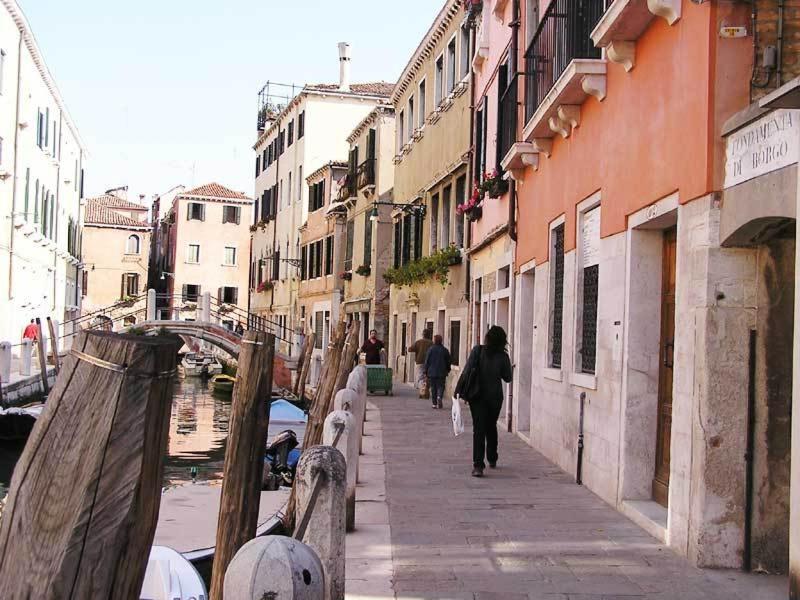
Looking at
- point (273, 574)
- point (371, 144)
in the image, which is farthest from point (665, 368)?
point (371, 144)

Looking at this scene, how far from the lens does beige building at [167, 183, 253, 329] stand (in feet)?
196

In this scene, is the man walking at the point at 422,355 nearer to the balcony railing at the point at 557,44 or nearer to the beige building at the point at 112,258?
the balcony railing at the point at 557,44

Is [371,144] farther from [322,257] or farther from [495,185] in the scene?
[495,185]

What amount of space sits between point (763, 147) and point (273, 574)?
3.72m

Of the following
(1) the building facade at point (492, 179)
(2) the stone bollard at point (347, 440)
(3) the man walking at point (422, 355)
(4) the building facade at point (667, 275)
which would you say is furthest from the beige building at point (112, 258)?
(2) the stone bollard at point (347, 440)

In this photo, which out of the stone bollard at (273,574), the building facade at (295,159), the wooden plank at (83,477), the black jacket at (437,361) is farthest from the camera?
the building facade at (295,159)

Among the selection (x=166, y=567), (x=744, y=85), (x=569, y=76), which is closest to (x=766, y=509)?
(x=744, y=85)

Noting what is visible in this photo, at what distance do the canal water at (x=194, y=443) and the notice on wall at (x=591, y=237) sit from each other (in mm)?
4533

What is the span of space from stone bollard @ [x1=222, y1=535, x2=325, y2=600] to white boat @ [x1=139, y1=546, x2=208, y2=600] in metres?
3.34

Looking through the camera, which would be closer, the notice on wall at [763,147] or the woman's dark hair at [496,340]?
the notice on wall at [763,147]

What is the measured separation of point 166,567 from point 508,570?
82.8 inches

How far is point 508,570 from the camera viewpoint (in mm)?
5871

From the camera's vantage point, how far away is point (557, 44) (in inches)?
426

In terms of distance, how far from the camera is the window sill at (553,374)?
10483 millimetres
